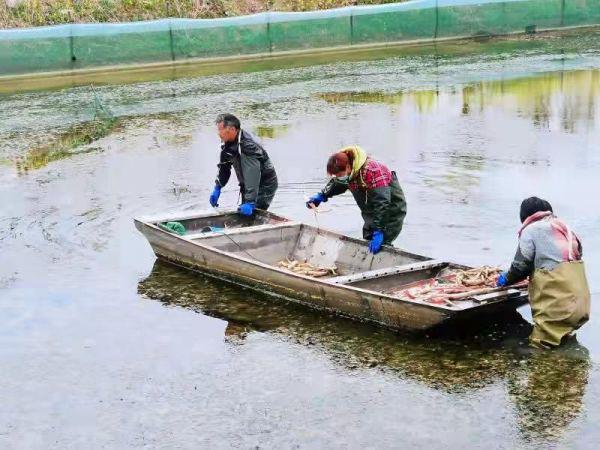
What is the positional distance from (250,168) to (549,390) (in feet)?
15.6

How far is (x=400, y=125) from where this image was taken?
18125 mm

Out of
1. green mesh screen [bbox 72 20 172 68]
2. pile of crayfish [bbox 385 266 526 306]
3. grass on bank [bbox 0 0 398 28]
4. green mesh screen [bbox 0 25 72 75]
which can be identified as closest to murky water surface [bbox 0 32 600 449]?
pile of crayfish [bbox 385 266 526 306]

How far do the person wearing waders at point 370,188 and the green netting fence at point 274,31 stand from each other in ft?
63.1

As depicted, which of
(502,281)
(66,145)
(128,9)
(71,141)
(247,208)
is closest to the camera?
(502,281)

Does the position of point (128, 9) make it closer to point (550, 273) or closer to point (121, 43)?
point (121, 43)

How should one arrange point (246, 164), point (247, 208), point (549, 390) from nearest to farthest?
point (549, 390), point (246, 164), point (247, 208)

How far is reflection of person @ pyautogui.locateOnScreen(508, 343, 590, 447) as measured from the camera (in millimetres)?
6773

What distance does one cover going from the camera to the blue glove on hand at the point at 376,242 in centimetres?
941

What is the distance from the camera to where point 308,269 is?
33.1 feet

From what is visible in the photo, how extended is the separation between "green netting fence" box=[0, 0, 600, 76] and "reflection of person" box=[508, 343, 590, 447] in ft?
71.6

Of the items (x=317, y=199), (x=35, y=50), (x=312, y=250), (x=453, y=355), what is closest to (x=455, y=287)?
(x=453, y=355)

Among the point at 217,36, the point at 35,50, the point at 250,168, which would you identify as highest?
the point at 217,36

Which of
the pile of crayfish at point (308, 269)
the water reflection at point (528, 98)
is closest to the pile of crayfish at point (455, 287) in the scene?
the pile of crayfish at point (308, 269)

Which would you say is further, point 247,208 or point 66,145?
point 66,145
